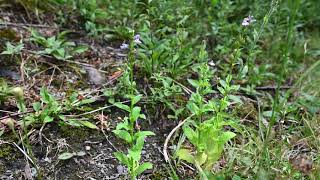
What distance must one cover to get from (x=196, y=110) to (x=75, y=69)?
1.00 metres

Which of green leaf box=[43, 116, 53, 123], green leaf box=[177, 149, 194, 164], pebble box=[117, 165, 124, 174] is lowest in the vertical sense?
pebble box=[117, 165, 124, 174]

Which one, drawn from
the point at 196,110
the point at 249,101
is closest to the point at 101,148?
the point at 196,110

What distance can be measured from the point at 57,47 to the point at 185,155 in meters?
1.22

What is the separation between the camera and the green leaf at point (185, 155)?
78.1 inches

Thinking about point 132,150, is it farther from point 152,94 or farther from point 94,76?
point 94,76

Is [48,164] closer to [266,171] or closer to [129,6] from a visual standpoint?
[266,171]

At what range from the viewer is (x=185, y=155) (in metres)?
2.00

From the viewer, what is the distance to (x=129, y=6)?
3.17 metres

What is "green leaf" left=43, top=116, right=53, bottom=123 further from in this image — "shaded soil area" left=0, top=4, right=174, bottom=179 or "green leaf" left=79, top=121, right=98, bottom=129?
"green leaf" left=79, top=121, right=98, bottom=129

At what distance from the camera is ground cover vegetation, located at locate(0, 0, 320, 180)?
6.43 ft

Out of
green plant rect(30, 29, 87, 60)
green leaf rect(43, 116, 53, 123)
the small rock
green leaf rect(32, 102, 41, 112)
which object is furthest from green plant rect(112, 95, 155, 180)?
green plant rect(30, 29, 87, 60)

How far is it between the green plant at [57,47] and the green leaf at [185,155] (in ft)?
3.50

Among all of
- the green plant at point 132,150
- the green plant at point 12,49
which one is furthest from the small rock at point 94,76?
the green plant at point 132,150

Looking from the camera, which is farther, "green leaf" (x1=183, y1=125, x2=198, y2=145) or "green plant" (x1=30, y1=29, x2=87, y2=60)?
"green plant" (x1=30, y1=29, x2=87, y2=60)
